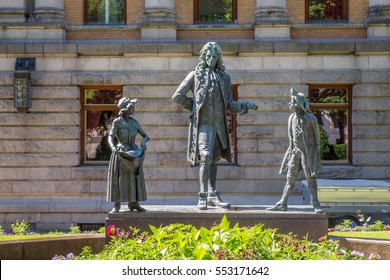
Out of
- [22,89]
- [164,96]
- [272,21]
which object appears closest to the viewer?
[22,89]

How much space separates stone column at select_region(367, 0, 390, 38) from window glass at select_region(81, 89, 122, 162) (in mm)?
7237

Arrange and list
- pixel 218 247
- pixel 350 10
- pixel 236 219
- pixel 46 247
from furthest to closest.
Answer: pixel 350 10
pixel 236 219
pixel 46 247
pixel 218 247

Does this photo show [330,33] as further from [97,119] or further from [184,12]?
[97,119]

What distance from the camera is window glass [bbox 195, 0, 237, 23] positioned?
83.3ft

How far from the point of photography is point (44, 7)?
2473 cm

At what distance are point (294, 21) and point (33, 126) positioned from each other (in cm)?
782

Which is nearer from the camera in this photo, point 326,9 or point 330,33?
point 330,33

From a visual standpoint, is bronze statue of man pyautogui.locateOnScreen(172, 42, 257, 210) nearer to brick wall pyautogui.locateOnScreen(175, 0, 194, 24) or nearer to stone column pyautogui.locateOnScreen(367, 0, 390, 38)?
brick wall pyautogui.locateOnScreen(175, 0, 194, 24)

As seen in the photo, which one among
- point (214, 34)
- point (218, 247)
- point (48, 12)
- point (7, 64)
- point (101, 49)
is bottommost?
point (218, 247)

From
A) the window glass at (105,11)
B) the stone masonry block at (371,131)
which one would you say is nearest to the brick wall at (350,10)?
the stone masonry block at (371,131)

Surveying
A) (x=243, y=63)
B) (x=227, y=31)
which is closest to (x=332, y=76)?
(x=243, y=63)

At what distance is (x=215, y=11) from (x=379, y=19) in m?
4.59

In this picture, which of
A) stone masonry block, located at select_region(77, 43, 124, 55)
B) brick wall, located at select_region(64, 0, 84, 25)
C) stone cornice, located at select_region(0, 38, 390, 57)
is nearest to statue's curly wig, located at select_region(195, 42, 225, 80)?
stone cornice, located at select_region(0, 38, 390, 57)

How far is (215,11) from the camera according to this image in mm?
25469
